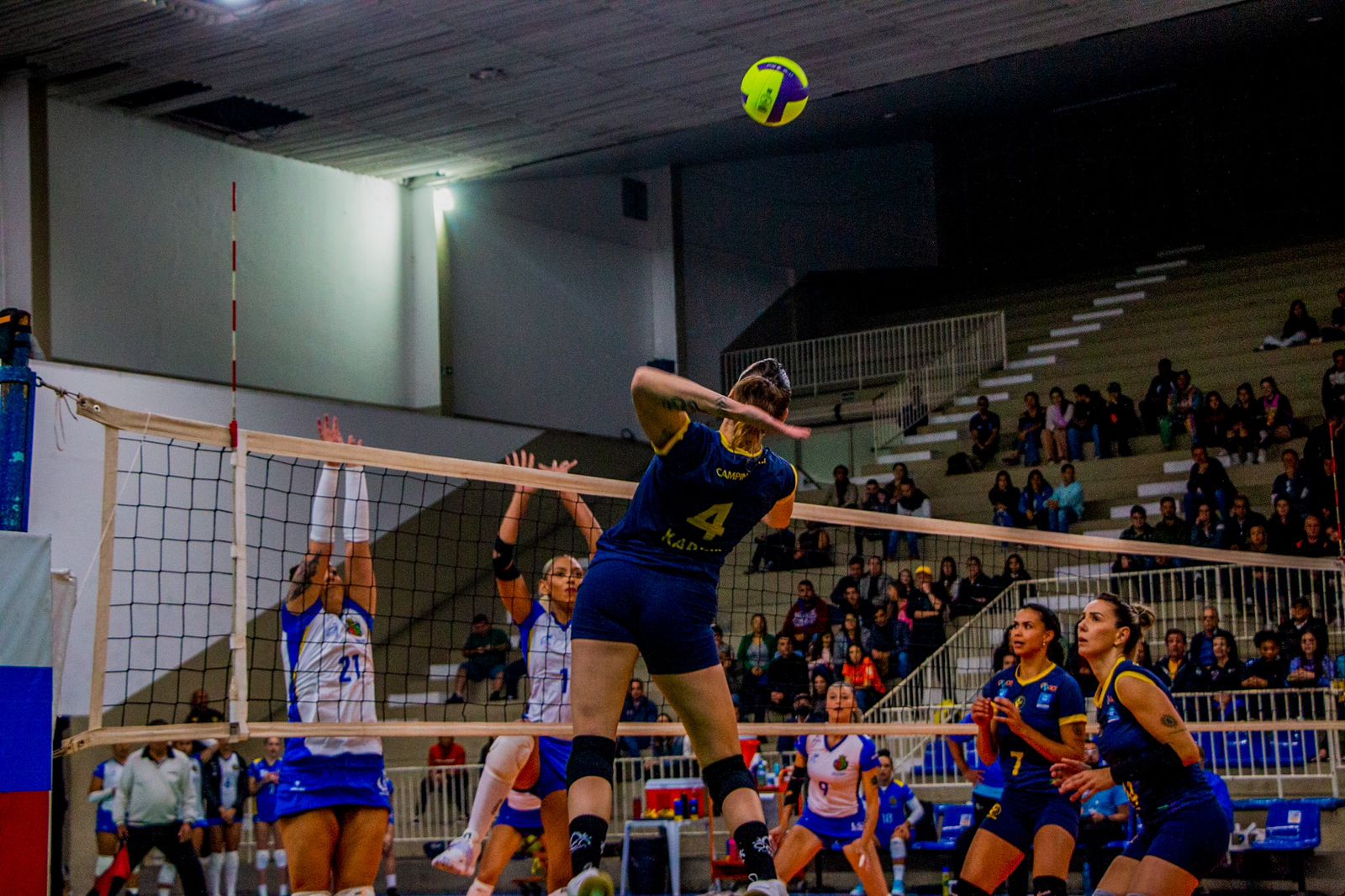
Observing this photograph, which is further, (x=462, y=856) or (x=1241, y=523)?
(x=1241, y=523)

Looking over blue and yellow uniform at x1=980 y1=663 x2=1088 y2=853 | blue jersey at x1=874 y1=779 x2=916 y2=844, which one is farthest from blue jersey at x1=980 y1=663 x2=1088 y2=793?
blue jersey at x1=874 y1=779 x2=916 y2=844

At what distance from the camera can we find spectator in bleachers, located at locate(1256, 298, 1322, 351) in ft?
73.2

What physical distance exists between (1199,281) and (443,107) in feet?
44.4

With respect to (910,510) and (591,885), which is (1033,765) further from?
(910,510)

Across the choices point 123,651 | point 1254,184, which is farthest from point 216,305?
point 1254,184

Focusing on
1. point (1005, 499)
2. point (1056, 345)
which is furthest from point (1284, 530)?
point (1056, 345)

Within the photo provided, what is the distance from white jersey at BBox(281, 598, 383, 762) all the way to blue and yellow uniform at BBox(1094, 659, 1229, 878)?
3.69 m

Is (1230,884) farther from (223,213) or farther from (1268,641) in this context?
(223,213)

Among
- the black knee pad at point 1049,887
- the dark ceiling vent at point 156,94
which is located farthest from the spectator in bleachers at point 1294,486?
the dark ceiling vent at point 156,94

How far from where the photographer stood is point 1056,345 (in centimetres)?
2612

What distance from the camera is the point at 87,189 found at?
20516 millimetres

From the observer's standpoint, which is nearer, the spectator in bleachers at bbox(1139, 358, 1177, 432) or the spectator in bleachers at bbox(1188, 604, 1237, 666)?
the spectator in bleachers at bbox(1188, 604, 1237, 666)

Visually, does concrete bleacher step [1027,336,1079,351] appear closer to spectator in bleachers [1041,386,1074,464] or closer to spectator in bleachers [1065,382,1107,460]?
spectator in bleachers [1041,386,1074,464]

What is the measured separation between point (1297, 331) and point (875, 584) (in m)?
8.28
